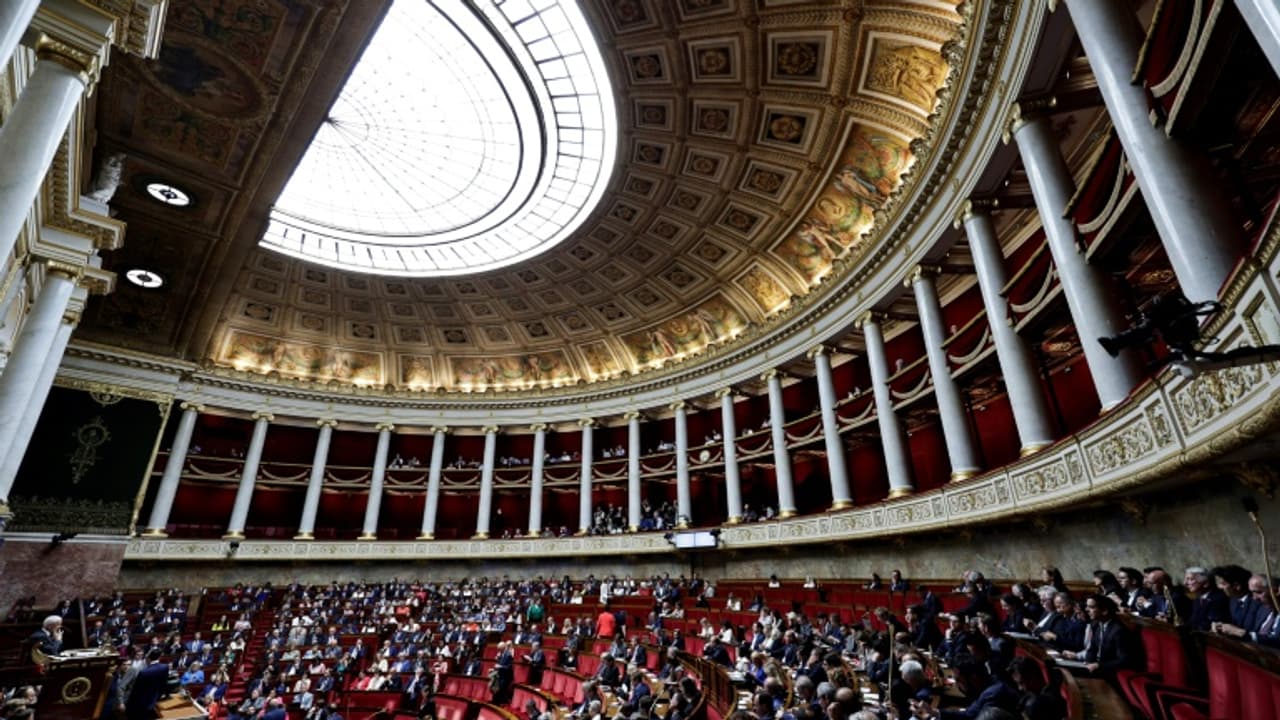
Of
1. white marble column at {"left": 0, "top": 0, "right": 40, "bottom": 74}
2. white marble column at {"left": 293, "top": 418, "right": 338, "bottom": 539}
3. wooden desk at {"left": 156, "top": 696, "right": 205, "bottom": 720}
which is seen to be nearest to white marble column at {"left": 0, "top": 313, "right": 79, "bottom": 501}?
wooden desk at {"left": 156, "top": 696, "right": 205, "bottom": 720}

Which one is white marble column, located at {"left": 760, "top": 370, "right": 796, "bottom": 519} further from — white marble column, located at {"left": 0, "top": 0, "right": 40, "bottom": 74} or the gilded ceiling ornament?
the gilded ceiling ornament

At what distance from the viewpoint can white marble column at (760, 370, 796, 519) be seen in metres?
18.4

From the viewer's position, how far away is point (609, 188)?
742 inches

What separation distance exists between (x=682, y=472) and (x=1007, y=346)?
562 inches

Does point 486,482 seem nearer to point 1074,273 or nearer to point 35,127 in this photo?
point 35,127

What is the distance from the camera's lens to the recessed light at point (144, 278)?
18.0m

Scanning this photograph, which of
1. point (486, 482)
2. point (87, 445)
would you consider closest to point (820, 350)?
point (486, 482)

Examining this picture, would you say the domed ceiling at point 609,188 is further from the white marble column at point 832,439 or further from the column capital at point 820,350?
the white marble column at point 832,439

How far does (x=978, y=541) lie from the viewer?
11094 millimetres

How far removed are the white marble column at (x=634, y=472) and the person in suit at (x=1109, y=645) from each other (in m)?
18.8

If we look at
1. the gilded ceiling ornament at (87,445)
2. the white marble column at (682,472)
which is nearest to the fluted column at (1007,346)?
the white marble column at (682,472)

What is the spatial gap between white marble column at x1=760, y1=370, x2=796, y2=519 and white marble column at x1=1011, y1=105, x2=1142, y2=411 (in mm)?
10663

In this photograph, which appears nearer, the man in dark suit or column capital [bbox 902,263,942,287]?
the man in dark suit

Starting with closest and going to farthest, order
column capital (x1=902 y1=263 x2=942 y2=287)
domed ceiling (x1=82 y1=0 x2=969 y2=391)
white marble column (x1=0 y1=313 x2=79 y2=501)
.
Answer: domed ceiling (x1=82 y1=0 x2=969 y2=391) → white marble column (x1=0 y1=313 x2=79 y2=501) → column capital (x1=902 y1=263 x2=942 y2=287)
